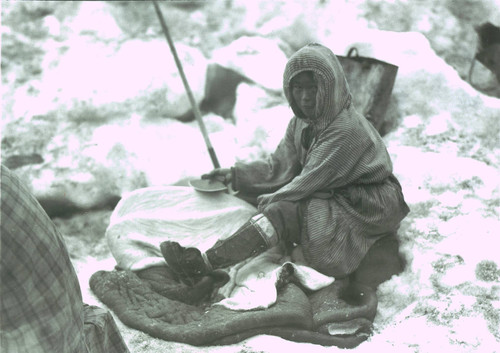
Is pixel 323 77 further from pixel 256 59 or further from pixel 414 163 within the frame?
pixel 256 59

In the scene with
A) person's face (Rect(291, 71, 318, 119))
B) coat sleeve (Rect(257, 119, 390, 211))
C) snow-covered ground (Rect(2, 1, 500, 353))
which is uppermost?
person's face (Rect(291, 71, 318, 119))

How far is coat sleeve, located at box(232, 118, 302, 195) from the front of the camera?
3.87 m

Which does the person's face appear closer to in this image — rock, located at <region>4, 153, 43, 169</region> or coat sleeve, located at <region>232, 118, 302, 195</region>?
coat sleeve, located at <region>232, 118, 302, 195</region>

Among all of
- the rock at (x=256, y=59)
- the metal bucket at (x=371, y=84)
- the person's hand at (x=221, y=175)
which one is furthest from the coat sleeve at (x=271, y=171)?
the rock at (x=256, y=59)

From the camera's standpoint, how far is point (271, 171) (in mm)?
3938

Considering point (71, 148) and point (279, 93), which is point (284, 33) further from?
point (71, 148)

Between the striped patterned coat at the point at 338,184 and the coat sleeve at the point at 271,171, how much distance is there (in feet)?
1.24

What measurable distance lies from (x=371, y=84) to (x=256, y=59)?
125 centimetres

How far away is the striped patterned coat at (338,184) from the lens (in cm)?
334

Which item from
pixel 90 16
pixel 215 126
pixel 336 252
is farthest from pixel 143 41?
pixel 336 252

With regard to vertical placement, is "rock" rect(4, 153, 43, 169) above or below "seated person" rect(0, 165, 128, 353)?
below

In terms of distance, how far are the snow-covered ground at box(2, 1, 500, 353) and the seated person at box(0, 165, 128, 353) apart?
1.15m

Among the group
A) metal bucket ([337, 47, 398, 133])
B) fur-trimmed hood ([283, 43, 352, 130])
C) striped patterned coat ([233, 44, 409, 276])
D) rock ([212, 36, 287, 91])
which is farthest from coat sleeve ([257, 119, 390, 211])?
rock ([212, 36, 287, 91])

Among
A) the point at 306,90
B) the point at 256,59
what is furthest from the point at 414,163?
the point at 256,59
